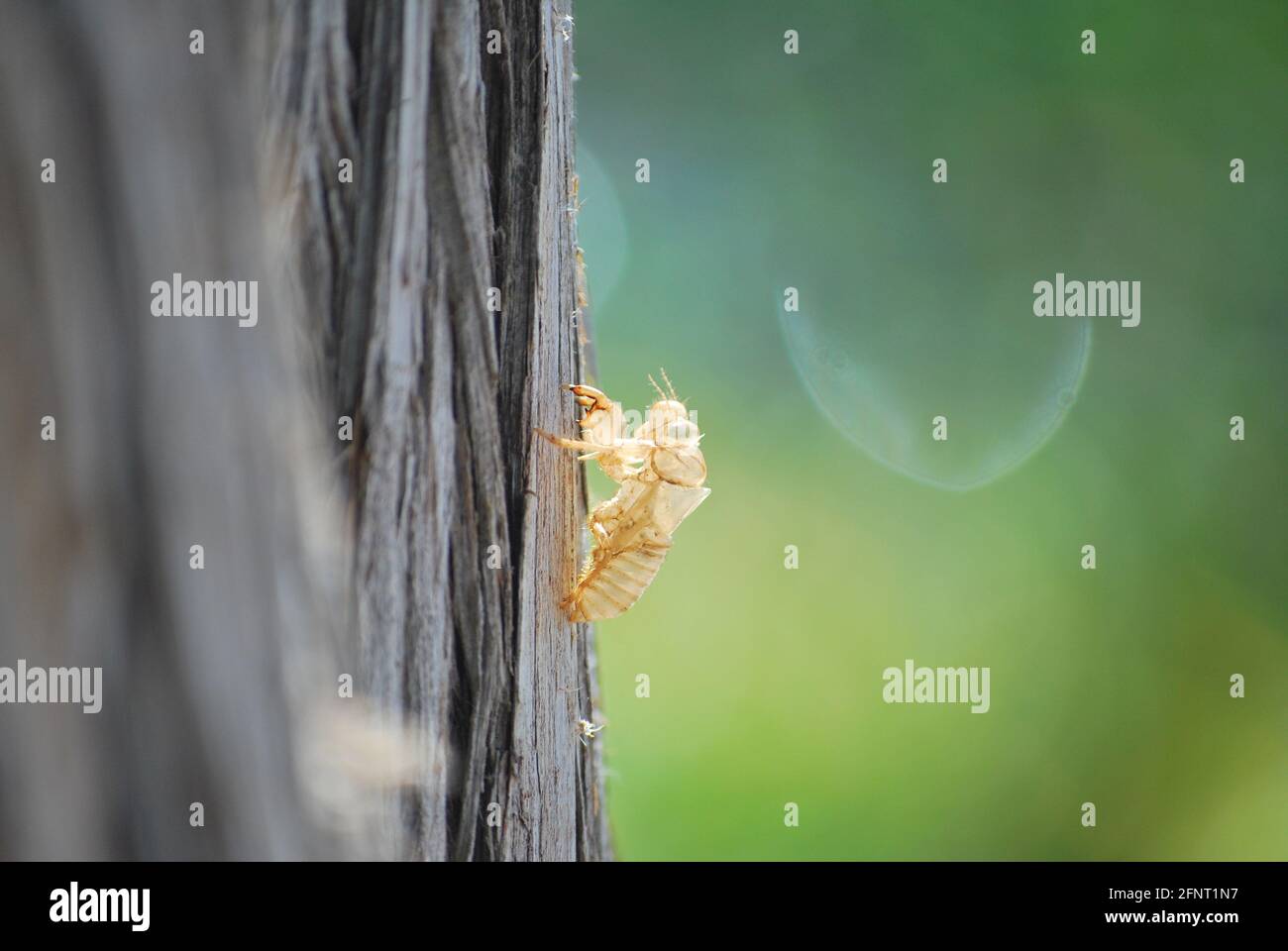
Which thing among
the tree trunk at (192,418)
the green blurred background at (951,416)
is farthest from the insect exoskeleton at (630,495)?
the green blurred background at (951,416)

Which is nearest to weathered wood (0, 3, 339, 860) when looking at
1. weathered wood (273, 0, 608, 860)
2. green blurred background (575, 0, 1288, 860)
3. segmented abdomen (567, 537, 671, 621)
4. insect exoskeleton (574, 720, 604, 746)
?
weathered wood (273, 0, 608, 860)

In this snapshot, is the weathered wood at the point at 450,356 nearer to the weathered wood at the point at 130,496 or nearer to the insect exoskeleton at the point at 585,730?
the insect exoskeleton at the point at 585,730

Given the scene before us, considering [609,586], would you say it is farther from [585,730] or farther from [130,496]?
[130,496]

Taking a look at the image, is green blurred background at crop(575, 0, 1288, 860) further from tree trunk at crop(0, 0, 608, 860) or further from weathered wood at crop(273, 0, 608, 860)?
tree trunk at crop(0, 0, 608, 860)

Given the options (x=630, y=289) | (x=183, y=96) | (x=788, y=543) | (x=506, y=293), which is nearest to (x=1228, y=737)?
(x=788, y=543)

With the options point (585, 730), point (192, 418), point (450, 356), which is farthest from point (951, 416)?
point (192, 418)

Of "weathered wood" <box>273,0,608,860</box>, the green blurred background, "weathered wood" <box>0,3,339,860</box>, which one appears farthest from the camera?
the green blurred background

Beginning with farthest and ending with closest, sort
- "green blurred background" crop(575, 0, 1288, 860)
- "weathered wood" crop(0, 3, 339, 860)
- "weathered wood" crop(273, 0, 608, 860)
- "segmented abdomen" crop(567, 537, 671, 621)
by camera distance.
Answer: "green blurred background" crop(575, 0, 1288, 860)
"segmented abdomen" crop(567, 537, 671, 621)
"weathered wood" crop(273, 0, 608, 860)
"weathered wood" crop(0, 3, 339, 860)
